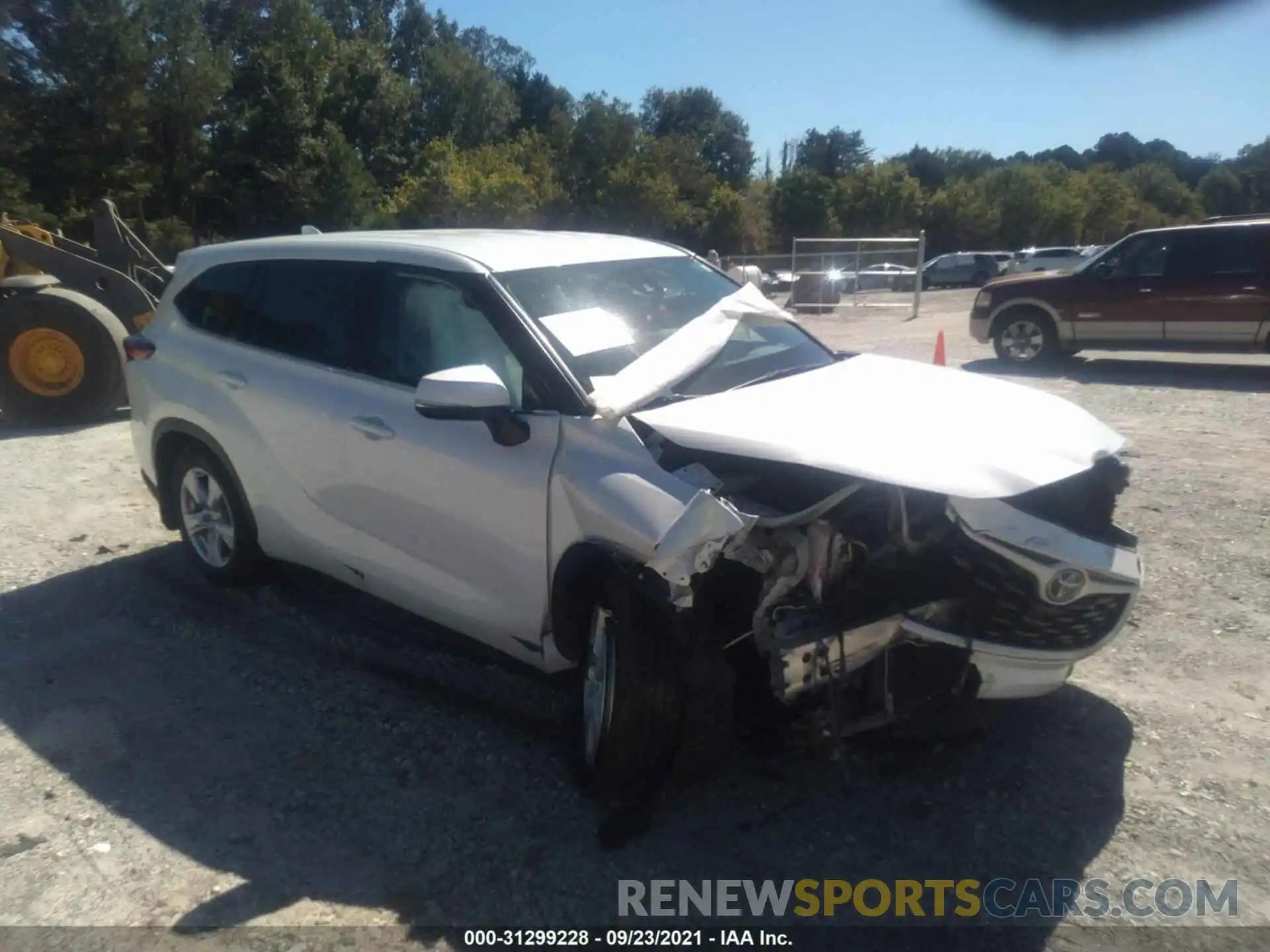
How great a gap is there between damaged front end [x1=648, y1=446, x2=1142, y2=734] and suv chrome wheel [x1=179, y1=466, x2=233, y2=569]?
277 centimetres

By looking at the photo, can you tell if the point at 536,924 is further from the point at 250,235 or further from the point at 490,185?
the point at 250,235

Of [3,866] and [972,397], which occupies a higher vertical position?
[972,397]

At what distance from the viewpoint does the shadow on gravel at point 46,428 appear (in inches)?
373

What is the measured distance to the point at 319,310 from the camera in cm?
466

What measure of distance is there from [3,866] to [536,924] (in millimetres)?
1757

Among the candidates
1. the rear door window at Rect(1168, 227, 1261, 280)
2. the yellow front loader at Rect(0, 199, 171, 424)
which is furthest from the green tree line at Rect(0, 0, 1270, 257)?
the rear door window at Rect(1168, 227, 1261, 280)

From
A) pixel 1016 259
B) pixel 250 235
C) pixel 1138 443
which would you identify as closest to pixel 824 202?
pixel 1016 259

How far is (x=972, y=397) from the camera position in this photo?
387cm

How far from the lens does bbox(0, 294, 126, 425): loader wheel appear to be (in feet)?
31.6


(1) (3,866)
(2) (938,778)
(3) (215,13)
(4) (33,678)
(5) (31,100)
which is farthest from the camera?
(3) (215,13)

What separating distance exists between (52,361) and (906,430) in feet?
29.8

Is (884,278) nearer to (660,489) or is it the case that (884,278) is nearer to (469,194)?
(469,194)

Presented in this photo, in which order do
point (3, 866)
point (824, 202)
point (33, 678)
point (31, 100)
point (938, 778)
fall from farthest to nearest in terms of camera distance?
point (824, 202)
point (31, 100)
point (33, 678)
point (938, 778)
point (3, 866)

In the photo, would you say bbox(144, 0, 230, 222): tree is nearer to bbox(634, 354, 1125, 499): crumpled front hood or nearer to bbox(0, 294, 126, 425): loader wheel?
bbox(0, 294, 126, 425): loader wheel
